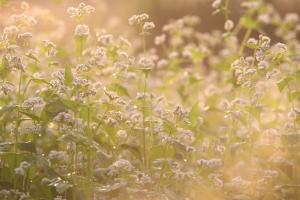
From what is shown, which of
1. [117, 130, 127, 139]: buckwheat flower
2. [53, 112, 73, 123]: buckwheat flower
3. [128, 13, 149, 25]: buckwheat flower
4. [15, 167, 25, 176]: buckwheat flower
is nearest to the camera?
[15, 167, 25, 176]: buckwheat flower

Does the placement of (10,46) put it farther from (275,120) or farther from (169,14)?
(169,14)

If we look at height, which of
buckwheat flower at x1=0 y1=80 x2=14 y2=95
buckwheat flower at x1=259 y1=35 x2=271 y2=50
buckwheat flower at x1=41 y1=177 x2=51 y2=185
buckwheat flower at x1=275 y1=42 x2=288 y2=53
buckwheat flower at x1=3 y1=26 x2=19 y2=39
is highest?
buckwheat flower at x1=3 y1=26 x2=19 y2=39

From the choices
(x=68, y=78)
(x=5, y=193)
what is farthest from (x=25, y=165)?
(x=68, y=78)

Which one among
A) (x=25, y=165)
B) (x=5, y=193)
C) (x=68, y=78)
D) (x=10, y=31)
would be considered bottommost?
(x=5, y=193)

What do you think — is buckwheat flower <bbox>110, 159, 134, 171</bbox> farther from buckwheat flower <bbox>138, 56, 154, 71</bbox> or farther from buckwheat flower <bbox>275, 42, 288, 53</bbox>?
buckwheat flower <bbox>275, 42, 288, 53</bbox>

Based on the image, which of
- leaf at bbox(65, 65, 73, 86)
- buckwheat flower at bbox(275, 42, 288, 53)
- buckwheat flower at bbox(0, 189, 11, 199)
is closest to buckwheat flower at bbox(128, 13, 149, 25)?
leaf at bbox(65, 65, 73, 86)

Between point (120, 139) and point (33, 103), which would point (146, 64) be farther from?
point (33, 103)

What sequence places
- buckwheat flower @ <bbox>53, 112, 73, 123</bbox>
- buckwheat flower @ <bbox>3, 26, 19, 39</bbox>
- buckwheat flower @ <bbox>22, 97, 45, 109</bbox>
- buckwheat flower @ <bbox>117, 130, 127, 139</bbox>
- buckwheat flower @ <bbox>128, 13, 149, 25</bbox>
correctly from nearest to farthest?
buckwheat flower @ <bbox>22, 97, 45, 109</bbox>
buckwheat flower @ <bbox>53, 112, 73, 123</bbox>
buckwheat flower @ <bbox>3, 26, 19, 39</bbox>
buckwheat flower @ <bbox>117, 130, 127, 139</bbox>
buckwheat flower @ <bbox>128, 13, 149, 25</bbox>

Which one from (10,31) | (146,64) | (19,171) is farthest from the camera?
(146,64)

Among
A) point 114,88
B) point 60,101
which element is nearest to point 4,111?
point 60,101

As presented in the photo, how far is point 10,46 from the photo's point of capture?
365 cm

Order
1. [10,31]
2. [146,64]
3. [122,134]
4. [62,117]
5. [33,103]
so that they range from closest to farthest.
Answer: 1. [33,103]
2. [62,117]
3. [10,31]
4. [122,134]
5. [146,64]

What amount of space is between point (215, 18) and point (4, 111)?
8.22 m

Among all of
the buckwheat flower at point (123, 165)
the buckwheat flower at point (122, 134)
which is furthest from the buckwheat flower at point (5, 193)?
→ the buckwheat flower at point (122, 134)
